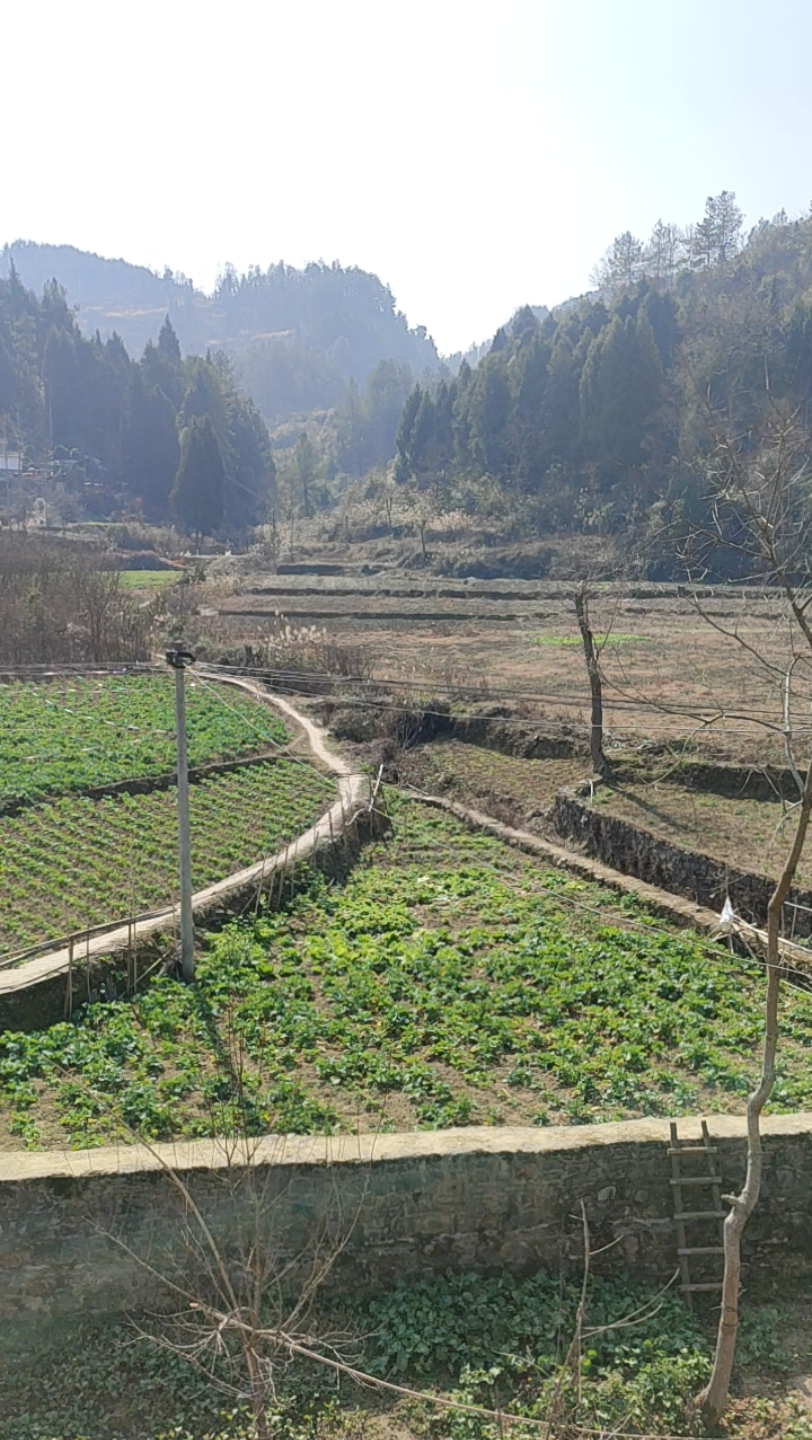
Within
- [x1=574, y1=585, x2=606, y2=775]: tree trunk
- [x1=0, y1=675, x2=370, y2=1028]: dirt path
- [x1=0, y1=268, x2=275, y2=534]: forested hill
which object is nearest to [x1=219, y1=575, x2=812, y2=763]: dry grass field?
[x1=574, y1=585, x2=606, y2=775]: tree trunk

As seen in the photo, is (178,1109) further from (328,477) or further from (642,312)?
(328,477)

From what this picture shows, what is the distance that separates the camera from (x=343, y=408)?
146 metres

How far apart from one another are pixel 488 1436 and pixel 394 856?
1329 centimetres

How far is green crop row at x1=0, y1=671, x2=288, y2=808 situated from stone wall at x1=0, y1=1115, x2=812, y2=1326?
38.0 ft

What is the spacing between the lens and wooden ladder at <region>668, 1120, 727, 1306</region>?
884cm

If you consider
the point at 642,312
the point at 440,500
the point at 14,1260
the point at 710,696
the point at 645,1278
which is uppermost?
the point at 642,312

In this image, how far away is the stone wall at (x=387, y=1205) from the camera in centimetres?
848

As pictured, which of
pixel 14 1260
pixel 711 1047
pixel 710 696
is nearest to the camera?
pixel 14 1260

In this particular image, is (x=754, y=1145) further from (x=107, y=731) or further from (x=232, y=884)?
(x=107, y=731)

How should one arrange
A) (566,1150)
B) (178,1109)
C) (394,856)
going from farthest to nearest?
(394,856) → (178,1109) → (566,1150)

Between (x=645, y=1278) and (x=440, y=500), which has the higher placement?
(x=440, y=500)

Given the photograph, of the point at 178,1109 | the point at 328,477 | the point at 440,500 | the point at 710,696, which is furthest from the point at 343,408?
the point at 178,1109

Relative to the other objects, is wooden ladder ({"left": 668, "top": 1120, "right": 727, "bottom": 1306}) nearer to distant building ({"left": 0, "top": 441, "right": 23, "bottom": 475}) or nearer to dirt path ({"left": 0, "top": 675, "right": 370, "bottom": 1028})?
dirt path ({"left": 0, "top": 675, "right": 370, "bottom": 1028})

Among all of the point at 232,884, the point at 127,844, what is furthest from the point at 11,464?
the point at 232,884
